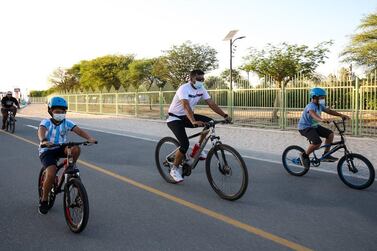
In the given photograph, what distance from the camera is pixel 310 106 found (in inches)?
288

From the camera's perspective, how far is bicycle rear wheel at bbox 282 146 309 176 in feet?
25.5

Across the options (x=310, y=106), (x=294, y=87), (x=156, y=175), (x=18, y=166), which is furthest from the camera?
(x=294, y=87)

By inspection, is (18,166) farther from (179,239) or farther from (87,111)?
(87,111)

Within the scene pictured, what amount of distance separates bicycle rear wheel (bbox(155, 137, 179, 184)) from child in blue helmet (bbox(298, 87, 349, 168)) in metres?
2.42

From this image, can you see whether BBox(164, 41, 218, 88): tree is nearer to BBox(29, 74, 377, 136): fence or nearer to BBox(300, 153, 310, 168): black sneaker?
BBox(29, 74, 377, 136): fence

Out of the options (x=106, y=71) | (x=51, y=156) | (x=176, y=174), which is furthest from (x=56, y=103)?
(x=106, y=71)

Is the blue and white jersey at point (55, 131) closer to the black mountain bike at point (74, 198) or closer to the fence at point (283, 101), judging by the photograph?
the black mountain bike at point (74, 198)

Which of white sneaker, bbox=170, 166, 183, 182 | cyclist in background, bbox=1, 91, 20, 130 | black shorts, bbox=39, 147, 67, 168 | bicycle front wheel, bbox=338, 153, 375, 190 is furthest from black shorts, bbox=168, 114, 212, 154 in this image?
cyclist in background, bbox=1, 91, 20, 130

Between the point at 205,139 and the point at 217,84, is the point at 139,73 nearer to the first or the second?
the point at 217,84

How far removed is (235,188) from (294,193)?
1128 millimetres

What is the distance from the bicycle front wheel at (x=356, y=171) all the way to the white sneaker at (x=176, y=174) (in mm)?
2678

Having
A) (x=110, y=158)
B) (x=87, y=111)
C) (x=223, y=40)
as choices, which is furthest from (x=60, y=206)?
(x=87, y=111)

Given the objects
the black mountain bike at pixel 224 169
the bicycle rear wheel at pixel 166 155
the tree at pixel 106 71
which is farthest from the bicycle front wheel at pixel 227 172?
the tree at pixel 106 71

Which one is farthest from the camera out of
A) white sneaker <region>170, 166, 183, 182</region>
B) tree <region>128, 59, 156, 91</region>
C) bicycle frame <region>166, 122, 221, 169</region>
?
tree <region>128, 59, 156, 91</region>
